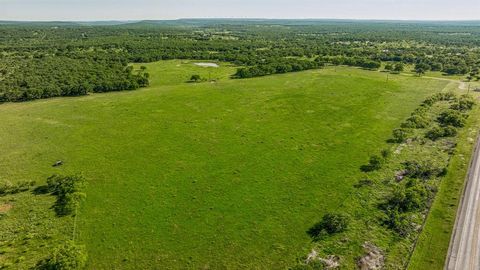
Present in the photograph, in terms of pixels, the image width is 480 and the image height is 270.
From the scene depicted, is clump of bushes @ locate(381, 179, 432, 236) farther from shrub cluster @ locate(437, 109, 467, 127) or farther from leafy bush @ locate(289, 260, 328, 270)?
shrub cluster @ locate(437, 109, 467, 127)

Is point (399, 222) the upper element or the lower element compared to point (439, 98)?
lower

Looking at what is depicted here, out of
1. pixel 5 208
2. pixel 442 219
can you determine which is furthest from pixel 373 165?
pixel 5 208

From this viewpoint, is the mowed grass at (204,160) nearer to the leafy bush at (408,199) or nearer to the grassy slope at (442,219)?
the leafy bush at (408,199)

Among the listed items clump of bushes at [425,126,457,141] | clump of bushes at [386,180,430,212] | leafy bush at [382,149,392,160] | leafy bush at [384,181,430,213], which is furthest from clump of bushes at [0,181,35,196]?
clump of bushes at [425,126,457,141]

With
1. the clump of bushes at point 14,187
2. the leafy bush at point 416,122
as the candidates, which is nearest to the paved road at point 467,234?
the leafy bush at point 416,122

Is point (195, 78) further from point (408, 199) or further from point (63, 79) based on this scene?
point (408, 199)

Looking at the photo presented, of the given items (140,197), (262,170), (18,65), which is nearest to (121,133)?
(140,197)
